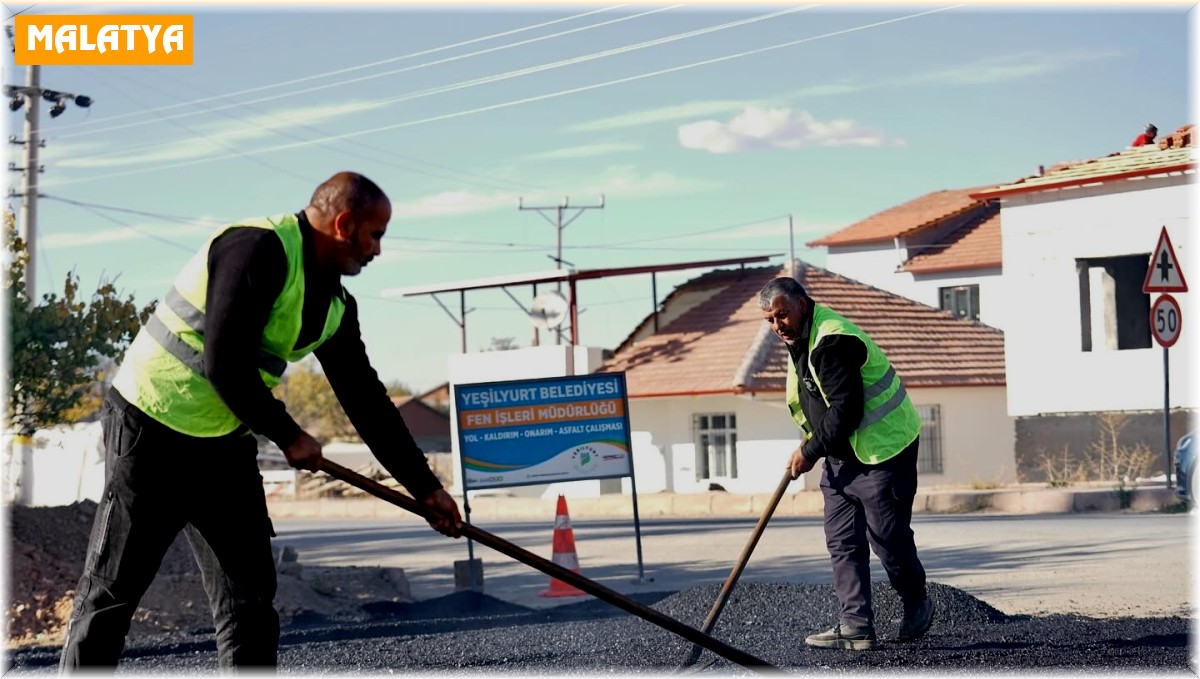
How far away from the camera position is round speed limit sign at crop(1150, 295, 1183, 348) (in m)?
16.5

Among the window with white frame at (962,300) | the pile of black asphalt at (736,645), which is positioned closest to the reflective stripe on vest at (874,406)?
the pile of black asphalt at (736,645)

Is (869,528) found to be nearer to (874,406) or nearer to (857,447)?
(857,447)

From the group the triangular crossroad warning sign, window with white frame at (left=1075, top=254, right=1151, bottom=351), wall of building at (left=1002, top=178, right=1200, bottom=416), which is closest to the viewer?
the triangular crossroad warning sign

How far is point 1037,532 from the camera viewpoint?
14742mm

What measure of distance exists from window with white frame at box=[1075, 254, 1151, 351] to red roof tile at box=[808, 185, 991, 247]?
18.5 metres

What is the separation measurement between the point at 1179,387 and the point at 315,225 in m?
20.6

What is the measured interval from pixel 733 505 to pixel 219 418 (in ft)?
68.1

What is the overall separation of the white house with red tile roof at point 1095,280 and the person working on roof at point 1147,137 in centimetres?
89

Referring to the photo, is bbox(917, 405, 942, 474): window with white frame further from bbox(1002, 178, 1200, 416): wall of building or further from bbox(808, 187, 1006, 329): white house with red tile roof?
bbox(808, 187, 1006, 329): white house with red tile roof

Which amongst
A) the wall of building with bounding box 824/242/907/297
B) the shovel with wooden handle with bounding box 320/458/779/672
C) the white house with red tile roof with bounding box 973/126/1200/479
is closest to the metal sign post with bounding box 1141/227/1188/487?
the white house with red tile roof with bounding box 973/126/1200/479

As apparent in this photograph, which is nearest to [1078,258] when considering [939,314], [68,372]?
[939,314]

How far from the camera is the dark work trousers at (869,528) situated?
22.1 ft

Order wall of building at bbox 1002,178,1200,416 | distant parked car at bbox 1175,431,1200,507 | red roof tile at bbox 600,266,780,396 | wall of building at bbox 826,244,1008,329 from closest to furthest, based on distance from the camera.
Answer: distant parked car at bbox 1175,431,1200,507 < wall of building at bbox 1002,178,1200,416 < red roof tile at bbox 600,266,780,396 < wall of building at bbox 826,244,1008,329

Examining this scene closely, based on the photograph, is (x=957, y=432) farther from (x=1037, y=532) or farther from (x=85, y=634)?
(x=85, y=634)
